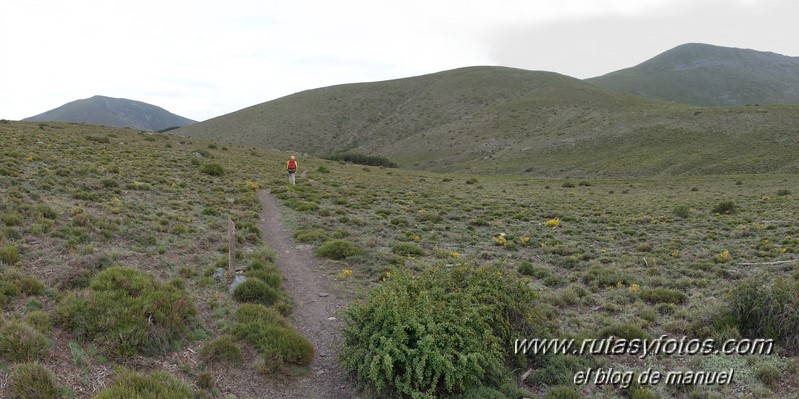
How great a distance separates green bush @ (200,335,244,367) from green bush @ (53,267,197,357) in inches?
25.8

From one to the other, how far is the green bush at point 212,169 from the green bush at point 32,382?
25741 mm

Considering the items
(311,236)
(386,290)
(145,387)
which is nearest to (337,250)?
(311,236)

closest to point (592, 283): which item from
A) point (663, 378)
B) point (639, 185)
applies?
point (663, 378)

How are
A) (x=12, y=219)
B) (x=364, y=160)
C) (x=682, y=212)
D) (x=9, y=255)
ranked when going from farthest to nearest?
(x=364, y=160) → (x=682, y=212) → (x=12, y=219) → (x=9, y=255)

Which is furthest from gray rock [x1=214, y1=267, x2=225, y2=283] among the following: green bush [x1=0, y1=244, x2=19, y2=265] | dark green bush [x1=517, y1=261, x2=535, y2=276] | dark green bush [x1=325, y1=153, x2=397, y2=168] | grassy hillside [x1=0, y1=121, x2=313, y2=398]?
dark green bush [x1=325, y1=153, x2=397, y2=168]

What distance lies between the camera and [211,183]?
26391 mm

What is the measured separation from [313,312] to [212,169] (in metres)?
23.3

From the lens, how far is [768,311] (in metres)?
8.48

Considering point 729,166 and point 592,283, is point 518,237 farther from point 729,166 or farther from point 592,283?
point 729,166

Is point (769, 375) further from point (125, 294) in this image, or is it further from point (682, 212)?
point (682, 212)

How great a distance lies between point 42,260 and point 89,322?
389cm

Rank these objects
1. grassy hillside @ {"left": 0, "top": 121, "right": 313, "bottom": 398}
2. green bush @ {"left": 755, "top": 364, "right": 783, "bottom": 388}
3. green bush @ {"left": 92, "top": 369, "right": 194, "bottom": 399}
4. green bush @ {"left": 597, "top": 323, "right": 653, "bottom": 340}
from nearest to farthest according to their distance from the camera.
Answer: green bush @ {"left": 92, "top": 369, "right": 194, "bottom": 399} → grassy hillside @ {"left": 0, "top": 121, "right": 313, "bottom": 398} → green bush @ {"left": 755, "top": 364, "right": 783, "bottom": 388} → green bush @ {"left": 597, "top": 323, "right": 653, "bottom": 340}

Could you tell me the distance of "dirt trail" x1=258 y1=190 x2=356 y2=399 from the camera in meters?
7.35

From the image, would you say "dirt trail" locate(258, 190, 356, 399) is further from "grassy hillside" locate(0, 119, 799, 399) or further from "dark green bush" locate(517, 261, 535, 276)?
"dark green bush" locate(517, 261, 535, 276)
